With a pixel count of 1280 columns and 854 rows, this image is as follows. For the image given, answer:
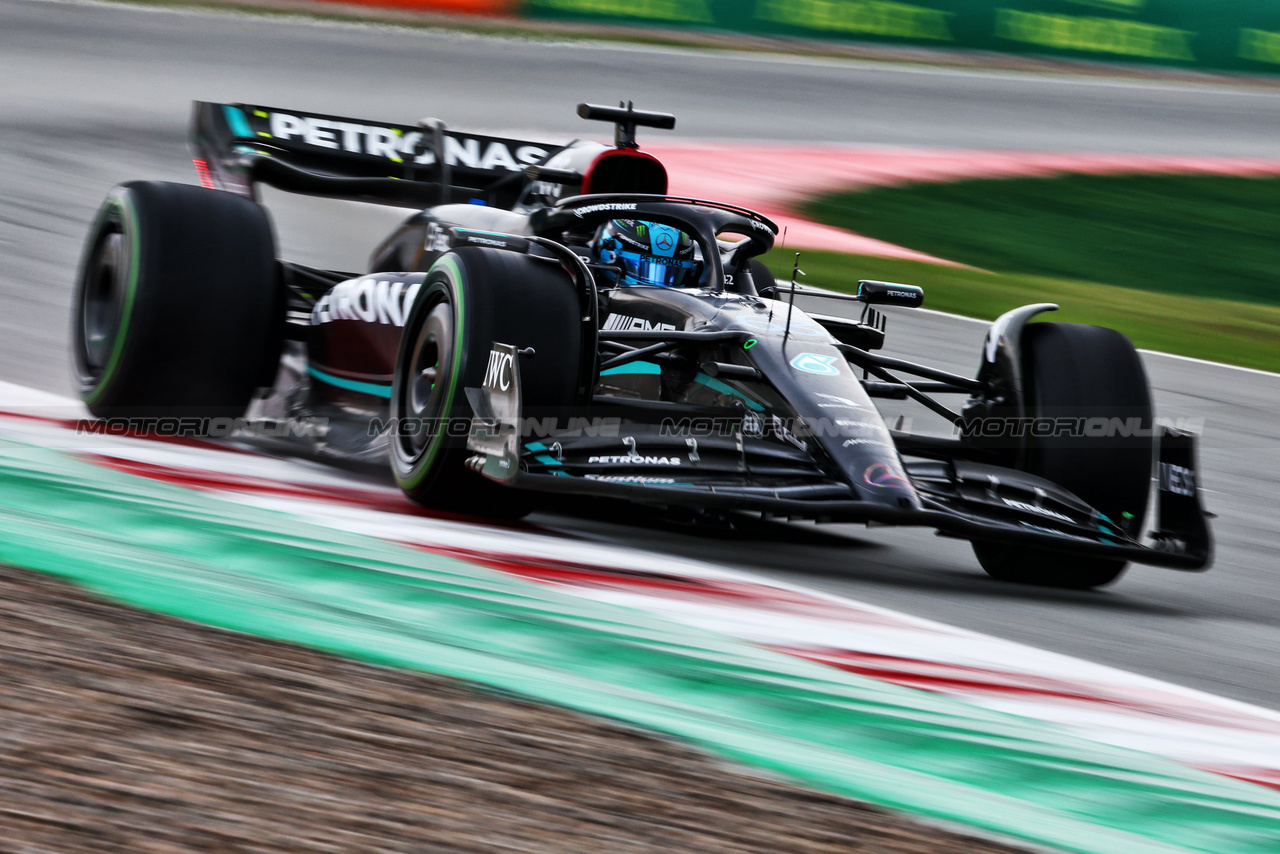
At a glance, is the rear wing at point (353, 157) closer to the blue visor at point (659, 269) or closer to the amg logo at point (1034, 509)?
the blue visor at point (659, 269)

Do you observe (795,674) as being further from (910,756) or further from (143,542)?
(143,542)

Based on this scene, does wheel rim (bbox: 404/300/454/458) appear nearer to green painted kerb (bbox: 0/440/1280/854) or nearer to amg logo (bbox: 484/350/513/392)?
amg logo (bbox: 484/350/513/392)

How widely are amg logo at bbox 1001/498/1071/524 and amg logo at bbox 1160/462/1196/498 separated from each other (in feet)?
1.70

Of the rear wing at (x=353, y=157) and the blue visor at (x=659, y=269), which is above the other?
the rear wing at (x=353, y=157)

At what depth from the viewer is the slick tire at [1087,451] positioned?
17.9 feet

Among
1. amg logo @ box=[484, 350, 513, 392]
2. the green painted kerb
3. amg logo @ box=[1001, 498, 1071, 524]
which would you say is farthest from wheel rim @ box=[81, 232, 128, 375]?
amg logo @ box=[1001, 498, 1071, 524]

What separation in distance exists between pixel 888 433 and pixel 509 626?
5.69 feet

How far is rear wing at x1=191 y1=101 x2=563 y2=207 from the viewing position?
7.24 meters

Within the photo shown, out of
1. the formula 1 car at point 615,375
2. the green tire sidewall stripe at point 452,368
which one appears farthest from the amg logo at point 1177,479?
the green tire sidewall stripe at point 452,368

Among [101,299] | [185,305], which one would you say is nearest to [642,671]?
[185,305]

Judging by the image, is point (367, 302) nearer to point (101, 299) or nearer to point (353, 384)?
point (353, 384)

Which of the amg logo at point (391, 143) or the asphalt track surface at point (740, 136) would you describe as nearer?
the asphalt track surface at point (740, 136)

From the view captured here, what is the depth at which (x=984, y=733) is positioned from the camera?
10.6 feet

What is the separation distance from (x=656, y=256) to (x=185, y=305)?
177 centimetres
